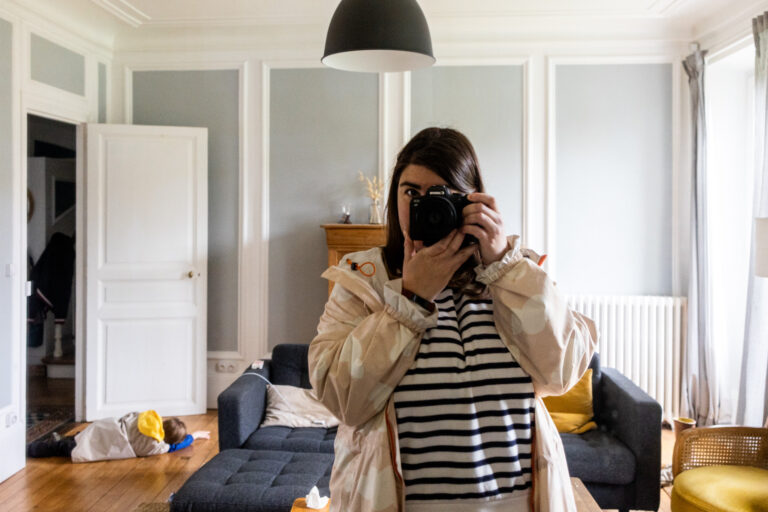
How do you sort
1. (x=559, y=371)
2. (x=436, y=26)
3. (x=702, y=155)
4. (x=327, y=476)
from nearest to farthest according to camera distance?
(x=559, y=371) → (x=327, y=476) → (x=702, y=155) → (x=436, y=26)

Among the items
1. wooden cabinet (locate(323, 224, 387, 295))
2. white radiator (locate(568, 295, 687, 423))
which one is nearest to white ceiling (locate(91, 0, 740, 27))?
wooden cabinet (locate(323, 224, 387, 295))

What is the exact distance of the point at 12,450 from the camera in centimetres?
318

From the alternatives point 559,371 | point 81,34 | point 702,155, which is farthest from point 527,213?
point 559,371

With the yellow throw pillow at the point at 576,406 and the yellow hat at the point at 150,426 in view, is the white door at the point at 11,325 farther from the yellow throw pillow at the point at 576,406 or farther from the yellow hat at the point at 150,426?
the yellow throw pillow at the point at 576,406

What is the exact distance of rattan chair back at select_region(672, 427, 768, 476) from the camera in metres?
2.42

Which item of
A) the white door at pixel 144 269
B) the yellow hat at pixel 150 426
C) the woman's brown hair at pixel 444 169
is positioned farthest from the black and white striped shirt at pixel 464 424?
the white door at pixel 144 269

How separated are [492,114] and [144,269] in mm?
2421

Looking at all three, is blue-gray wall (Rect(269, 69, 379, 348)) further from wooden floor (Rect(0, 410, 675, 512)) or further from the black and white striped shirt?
the black and white striped shirt

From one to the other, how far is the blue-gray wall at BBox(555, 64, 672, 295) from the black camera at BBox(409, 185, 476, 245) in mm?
3421

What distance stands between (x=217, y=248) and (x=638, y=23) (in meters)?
3.03

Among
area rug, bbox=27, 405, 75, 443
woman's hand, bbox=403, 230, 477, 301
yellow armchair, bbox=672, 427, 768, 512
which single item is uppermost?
woman's hand, bbox=403, 230, 477, 301

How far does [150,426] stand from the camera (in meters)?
3.40

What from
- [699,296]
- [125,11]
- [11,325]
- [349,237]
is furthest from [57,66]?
[699,296]

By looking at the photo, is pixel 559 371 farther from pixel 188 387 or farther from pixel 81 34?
pixel 81 34
